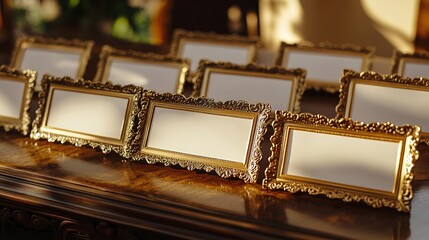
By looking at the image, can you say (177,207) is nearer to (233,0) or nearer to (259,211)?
(259,211)

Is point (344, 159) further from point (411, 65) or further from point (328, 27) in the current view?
point (328, 27)

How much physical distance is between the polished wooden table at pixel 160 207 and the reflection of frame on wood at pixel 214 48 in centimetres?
41

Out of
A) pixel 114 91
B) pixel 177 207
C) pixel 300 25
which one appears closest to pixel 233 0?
pixel 300 25

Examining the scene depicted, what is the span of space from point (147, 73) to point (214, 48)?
0.25m

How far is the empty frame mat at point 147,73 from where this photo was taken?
46.2 inches

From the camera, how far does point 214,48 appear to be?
1380 millimetres

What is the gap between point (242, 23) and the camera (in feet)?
13.7

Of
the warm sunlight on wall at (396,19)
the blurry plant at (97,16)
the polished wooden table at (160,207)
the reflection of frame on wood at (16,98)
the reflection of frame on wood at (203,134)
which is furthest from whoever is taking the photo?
the blurry plant at (97,16)

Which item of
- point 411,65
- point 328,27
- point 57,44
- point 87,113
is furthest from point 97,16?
point 411,65

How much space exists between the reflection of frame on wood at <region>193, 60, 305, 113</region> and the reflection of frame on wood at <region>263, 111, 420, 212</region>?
191mm

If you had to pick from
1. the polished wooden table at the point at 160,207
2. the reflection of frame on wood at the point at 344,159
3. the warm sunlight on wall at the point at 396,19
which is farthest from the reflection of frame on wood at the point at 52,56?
the warm sunlight on wall at the point at 396,19

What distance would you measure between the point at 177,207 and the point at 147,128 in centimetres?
22

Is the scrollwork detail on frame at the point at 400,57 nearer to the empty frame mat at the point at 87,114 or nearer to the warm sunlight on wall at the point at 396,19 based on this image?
the warm sunlight on wall at the point at 396,19

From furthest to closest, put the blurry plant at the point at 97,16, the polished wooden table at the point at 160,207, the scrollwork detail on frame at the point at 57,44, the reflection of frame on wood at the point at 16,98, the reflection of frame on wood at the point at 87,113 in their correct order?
the blurry plant at the point at 97,16, the scrollwork detail on frame at the point at 57,44, the reflection of frame on wood at the point at 16,98, the reflection of frame on wood at the point at 87,113, the polished wooden table at the point at 160,207
